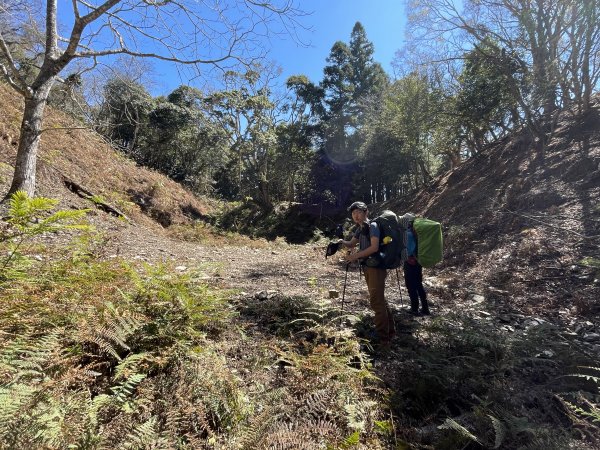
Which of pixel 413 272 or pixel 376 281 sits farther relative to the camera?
pixel 413 272

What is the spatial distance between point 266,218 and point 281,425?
69.7 ft

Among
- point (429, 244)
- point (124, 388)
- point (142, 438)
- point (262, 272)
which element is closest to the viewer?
point (142, 438)

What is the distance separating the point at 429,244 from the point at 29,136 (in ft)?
22.4

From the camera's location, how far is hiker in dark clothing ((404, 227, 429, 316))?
4.61m

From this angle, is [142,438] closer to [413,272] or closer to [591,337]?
[413,272]

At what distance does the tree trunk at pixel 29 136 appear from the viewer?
5273mm

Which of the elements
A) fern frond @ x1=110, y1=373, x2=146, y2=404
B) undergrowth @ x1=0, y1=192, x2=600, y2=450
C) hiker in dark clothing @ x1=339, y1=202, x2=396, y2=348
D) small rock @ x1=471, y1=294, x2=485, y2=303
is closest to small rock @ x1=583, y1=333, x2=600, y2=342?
undergrowth @ x1=0, y1=192, x2=600, y2=450

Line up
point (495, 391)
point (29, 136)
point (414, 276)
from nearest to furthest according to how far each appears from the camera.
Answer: point (495, 391)
point (414, 276)
point (29, 136)

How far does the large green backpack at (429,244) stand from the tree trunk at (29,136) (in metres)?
6.54

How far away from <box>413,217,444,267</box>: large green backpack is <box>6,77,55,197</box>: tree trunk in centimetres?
654

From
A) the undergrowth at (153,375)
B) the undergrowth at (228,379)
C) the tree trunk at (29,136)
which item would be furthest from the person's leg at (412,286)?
the tree trunk at (29,136)

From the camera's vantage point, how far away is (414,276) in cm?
462

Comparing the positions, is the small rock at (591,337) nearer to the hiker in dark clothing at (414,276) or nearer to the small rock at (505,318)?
the small rock at (505,318)

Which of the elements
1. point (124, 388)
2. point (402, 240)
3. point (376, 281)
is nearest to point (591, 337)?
point (402, 240)
